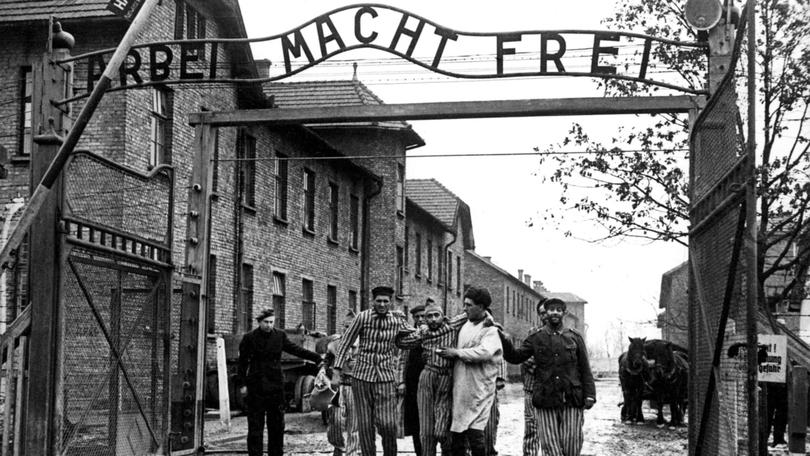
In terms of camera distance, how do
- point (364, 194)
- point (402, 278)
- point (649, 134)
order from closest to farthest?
point (649, 134), point (364, 194), point (402, 278)

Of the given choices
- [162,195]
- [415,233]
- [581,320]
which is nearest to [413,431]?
[162,195]

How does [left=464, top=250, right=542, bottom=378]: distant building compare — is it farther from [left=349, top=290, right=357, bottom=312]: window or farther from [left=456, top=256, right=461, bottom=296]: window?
[left=349, top=290, right=357, bottom=312]: window

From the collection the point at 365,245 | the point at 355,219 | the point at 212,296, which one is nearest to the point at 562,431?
the point at 212,296

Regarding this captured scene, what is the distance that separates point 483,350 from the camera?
34.7ft

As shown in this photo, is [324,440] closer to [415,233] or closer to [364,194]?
[364,194]

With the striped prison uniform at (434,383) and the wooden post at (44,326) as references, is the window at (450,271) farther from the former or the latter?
the wooden post at (44,326)

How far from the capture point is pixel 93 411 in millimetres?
11211

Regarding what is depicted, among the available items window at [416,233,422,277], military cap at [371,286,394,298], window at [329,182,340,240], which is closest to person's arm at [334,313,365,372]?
military cap at [371,286,394,298]

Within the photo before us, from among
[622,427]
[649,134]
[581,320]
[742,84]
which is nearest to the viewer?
[742,84]

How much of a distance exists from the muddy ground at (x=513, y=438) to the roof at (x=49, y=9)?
329 inches

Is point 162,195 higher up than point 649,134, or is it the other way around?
point 649,134

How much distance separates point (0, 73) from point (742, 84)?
48.0 ft

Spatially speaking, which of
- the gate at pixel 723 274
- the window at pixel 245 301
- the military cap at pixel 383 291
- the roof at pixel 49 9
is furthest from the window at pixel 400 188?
the gate at pixel 723 274

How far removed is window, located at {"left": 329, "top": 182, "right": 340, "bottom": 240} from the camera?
1383 inches
